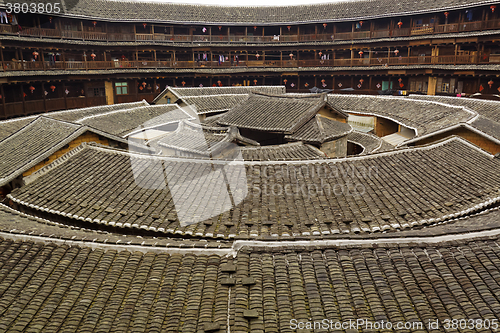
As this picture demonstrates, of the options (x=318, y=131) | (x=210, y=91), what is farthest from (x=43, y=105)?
(x=318, y=131)

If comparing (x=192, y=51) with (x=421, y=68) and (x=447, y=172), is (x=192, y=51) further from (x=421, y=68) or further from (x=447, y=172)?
(x=447, y=172)

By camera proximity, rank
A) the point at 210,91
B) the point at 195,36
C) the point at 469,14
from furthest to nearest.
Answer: the point at 195,36
the point at 210,91
the point at 469,14

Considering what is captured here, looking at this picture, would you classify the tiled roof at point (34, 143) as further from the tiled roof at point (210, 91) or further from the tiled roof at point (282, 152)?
the tiled roof at point (210, 91)

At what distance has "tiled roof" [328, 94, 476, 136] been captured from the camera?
83.8 feet

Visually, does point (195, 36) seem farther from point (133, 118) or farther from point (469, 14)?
point (469, 14)

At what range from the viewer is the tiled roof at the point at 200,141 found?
66.0ft

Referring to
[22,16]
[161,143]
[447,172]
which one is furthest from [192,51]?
[447,172]

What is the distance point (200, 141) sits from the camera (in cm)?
2128

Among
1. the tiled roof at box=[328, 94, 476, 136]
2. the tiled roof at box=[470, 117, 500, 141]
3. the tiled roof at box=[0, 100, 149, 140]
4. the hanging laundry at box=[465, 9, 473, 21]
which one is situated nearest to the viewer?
the tiled roof at box=[470, 117, 500, 141]

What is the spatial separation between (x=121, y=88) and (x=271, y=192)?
3773cm

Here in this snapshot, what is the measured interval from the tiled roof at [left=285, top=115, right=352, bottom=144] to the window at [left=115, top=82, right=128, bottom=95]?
29.3 meters

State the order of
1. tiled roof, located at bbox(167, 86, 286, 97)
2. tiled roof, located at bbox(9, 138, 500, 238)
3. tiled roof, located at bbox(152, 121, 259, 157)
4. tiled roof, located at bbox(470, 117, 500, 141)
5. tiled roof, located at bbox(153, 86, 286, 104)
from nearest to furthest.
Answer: tiled roof, located at bbox(9, 138, 500, 238)
tiled roof, located at bbox(152, 121, 259, 157)
tiled roof, located at bbox(470, 117, 500, 141)
tiled roof, located at bbox(153, 86, 286, 104)
tiled roof, located at bbox(167, 86, 286, 97)

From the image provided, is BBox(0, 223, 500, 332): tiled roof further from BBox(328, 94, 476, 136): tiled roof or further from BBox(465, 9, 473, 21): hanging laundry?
BBox(465, 9, 473, 21): hanging laundry

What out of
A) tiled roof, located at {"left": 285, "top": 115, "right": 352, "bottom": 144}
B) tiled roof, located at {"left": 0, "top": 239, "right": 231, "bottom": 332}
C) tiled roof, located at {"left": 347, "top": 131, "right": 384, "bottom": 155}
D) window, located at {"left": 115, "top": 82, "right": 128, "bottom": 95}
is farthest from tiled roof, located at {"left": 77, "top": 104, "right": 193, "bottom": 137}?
tiled roof, located at {"left": 0, "top": 239, "right": 231, "bottom": 332}
